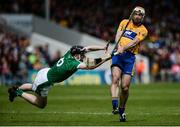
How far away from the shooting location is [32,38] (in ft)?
130

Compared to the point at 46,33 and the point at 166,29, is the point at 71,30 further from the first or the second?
the point at 166,29

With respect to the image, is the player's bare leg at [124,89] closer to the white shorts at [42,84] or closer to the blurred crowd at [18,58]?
the white shorts at [42,84]

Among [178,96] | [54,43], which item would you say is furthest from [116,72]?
[54,43]

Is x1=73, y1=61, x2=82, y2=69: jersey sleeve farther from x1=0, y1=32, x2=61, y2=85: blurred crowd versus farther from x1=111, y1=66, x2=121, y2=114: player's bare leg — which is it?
x1=0, y1=32, x2=61, y2=85: blurred crowd

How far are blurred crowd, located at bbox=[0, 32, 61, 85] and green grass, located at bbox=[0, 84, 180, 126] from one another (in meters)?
3.90

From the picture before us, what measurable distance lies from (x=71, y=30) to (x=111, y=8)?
521cm

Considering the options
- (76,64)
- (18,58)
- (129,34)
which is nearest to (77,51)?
(76,64)

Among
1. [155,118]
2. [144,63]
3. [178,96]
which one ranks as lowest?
[144,63]

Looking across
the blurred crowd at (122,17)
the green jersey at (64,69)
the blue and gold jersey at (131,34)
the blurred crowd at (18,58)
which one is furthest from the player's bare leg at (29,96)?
the blurred crowd at (122,17)

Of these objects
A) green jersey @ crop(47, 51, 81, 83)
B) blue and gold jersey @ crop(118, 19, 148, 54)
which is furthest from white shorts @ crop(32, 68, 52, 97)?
blue and gold jersey @ crop(118, 19, 148, 54)

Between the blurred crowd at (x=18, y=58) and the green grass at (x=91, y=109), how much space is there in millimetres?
3903

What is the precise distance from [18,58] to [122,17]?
362 inches

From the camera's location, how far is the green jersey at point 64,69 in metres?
17.6

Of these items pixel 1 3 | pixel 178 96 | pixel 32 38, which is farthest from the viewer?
pixel 1 3
